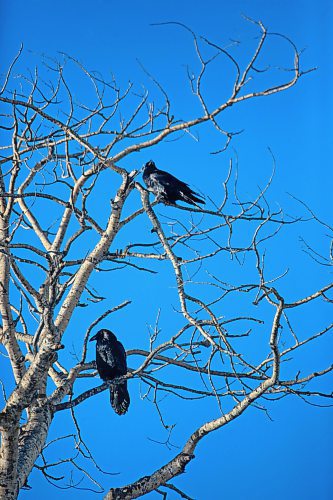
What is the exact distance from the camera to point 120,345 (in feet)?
20.4

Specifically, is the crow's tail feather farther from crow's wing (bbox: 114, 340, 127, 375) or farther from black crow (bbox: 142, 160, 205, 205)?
black crow (bbox: 142, 160, 205, 205)

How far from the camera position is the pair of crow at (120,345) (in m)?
5.67

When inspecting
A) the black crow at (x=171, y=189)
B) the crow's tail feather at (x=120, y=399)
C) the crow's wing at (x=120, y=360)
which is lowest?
the crow's tail feather at (x=120, y=399)

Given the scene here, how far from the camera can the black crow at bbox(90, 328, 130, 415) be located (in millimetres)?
5664

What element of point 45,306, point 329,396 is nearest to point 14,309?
point 45,306

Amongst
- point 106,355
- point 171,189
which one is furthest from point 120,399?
point 171,189

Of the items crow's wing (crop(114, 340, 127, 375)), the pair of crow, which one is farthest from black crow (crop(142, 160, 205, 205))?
crow's wing (crop(114, 340, 127, 375))

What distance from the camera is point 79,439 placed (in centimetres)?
483

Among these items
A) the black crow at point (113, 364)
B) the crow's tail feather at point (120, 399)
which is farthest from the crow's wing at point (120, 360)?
the crow's tail feather at point (120, 399)

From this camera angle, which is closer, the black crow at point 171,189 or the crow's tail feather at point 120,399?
the crow's tail feather at point 120,399

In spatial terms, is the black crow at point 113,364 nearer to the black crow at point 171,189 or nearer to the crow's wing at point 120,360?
the crow's wing at point 120,360

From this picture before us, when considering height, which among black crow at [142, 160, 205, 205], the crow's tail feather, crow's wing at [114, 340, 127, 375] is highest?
black crow at [142, 160, 205, 205]

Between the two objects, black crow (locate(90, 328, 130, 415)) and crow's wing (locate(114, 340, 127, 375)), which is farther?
crow's wing (locate(114, 340, 127, 375))

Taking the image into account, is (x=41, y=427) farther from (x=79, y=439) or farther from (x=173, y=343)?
(x=173, y=343)
